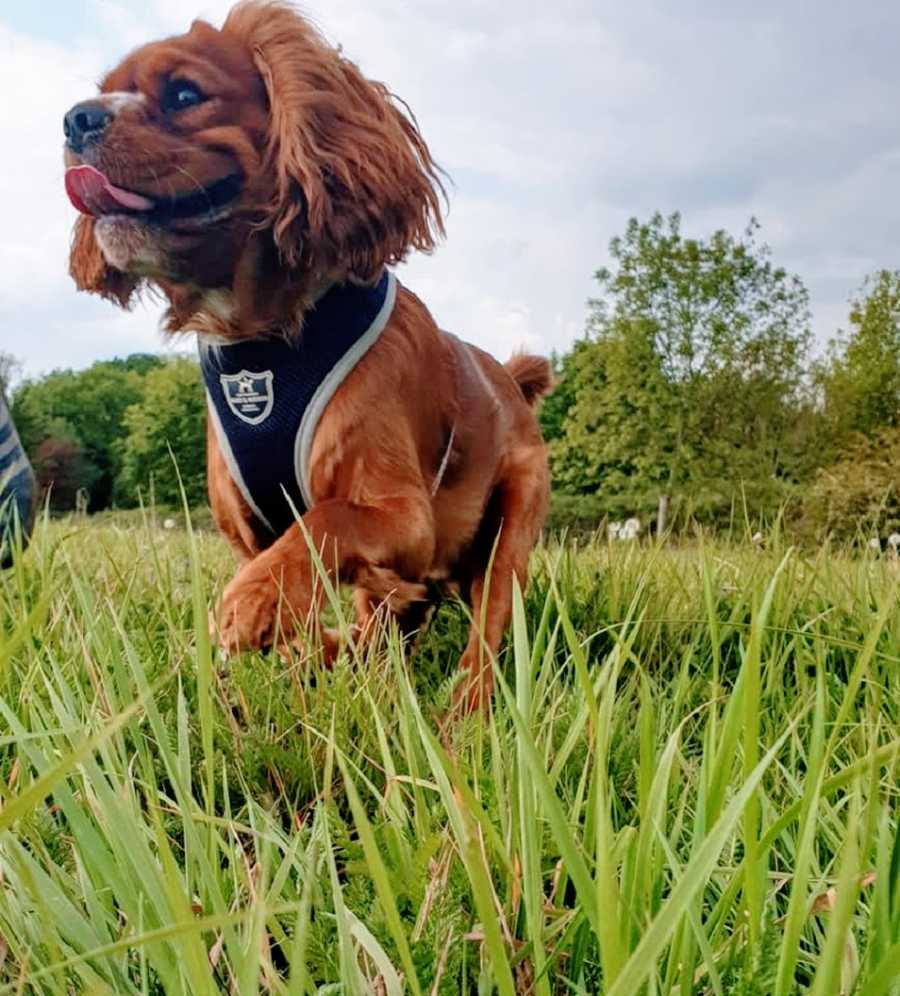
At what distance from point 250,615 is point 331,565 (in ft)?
0.73

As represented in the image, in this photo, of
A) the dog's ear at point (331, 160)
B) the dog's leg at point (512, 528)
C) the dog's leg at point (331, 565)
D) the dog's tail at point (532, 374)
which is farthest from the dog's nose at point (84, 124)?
the dog's tail at point (532, 374)

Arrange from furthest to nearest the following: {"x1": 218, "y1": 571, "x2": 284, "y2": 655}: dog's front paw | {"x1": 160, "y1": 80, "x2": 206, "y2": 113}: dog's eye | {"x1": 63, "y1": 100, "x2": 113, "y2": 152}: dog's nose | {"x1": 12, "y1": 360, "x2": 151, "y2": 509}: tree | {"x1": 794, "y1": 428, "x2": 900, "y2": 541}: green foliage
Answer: {"x1": 12, "y1": 360, "x2": 151, "y2": 509}: tree → {"x1": 794, "y1": 428, "x2": 900, "y2": 541}: green foliage → {"x1": 160, "y1": 80, "x2": 206, "y2": 113}: dog's eye → {"x1": 63, "y1": 100, "x2": 113, "y2": 152}: dog's nose → {"x1": 218, "y1": 571, "x2": 284, "y2": 655}: dog's front paw

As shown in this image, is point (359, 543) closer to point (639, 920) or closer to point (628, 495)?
point (639, 920)

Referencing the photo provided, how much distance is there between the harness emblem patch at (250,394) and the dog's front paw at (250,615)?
21.8 inches

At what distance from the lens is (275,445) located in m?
2.29

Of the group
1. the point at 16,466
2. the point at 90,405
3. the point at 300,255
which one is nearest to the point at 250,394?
the point at 300,255

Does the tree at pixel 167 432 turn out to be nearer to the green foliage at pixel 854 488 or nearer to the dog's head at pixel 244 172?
the green foliage at pixel 854 488

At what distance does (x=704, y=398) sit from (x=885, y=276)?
5945 mm

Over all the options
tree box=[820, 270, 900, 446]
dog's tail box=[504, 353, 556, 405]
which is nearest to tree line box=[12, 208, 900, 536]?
tree box=[820, 270, 900, 446]

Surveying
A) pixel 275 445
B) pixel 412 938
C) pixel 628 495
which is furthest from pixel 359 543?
pixel 628 495

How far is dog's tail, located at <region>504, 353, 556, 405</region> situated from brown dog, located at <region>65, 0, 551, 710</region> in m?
0.76

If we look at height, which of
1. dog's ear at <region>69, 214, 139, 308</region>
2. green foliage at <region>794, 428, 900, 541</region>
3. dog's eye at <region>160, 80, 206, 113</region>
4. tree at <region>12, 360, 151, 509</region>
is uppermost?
tree at <region>12, 360, 151, 509</region>

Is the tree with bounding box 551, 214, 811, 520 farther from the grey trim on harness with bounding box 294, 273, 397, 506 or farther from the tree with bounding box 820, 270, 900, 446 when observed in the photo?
the grey trim on harness with bounding box 294, 273, 397, 506

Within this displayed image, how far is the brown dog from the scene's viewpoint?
2146 millimetres
